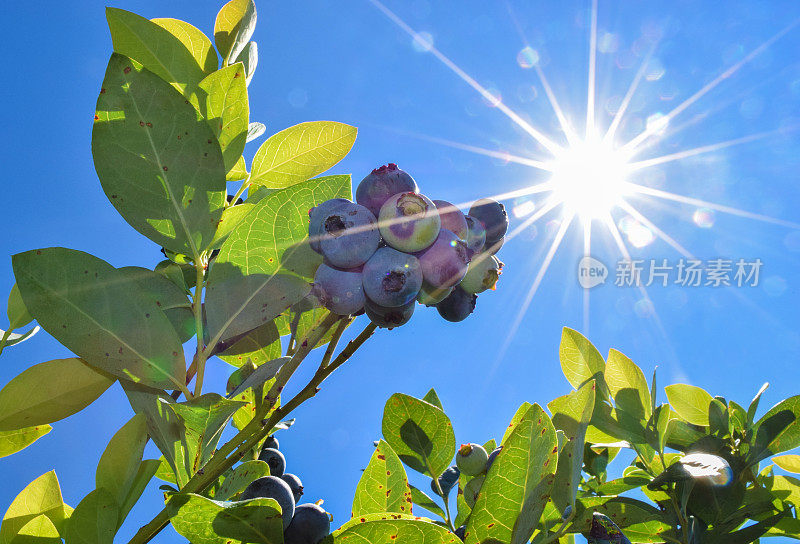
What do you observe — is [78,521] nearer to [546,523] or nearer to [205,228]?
[205,228]

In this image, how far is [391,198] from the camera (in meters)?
0.83

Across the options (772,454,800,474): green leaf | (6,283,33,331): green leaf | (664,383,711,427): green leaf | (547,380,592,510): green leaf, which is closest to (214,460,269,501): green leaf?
(547,380,592,510): green leaf

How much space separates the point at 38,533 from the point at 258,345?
1.53ft

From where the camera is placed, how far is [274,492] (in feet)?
3.36

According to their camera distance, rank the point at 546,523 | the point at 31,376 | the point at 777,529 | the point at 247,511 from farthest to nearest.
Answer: the point at 777,529 < the point at 31,376 < the point at 546,523 < the point at 247,511

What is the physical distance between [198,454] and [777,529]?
132 cm

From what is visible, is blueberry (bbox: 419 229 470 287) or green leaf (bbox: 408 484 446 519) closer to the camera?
blueberry (bbox: 419 229 470 287)

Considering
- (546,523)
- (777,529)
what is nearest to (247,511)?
(546,523)

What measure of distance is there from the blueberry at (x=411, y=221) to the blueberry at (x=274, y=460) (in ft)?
2.44

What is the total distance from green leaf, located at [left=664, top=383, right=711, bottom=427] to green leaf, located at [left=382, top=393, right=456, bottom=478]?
2.35ft

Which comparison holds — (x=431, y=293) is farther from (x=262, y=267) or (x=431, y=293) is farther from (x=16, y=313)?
(x=16, y=313)

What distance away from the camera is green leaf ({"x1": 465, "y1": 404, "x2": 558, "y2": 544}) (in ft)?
2.23

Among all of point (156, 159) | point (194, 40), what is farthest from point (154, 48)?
point (156, 159)

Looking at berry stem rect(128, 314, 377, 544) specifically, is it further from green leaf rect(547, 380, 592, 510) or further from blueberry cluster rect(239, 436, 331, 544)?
green leaf rect(547, 380, 592, 510)
